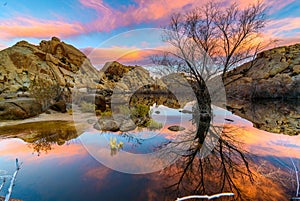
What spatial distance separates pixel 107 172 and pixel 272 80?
4047 cm

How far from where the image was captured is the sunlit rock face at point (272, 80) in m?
33.8

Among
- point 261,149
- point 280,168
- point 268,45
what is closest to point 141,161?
point 280,168

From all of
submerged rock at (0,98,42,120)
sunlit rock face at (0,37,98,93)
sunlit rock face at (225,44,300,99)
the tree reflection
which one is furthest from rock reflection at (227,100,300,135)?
sunlit rock face at (0,37,98,93)

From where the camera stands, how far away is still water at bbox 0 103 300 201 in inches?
151

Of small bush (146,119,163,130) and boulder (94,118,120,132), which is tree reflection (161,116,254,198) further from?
boulder (94,118,120,132)

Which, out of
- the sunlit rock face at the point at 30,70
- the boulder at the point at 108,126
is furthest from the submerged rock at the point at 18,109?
the sunlit rock face at the point at 30,70

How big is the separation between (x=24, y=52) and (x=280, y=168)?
3946cm

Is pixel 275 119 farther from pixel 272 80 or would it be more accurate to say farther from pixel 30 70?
pixel 30 70

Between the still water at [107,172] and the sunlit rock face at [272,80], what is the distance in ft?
93.3

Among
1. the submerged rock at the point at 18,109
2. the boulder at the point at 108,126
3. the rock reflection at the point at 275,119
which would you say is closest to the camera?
the boulder at the point at 108,126

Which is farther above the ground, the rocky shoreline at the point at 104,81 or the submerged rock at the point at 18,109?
the rocky shoreline at the point at 104,81

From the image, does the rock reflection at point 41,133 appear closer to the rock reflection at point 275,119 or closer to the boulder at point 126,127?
the boulder at point 126,127

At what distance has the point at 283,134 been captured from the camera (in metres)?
9.20

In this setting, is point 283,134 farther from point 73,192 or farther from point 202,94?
point 73,192
